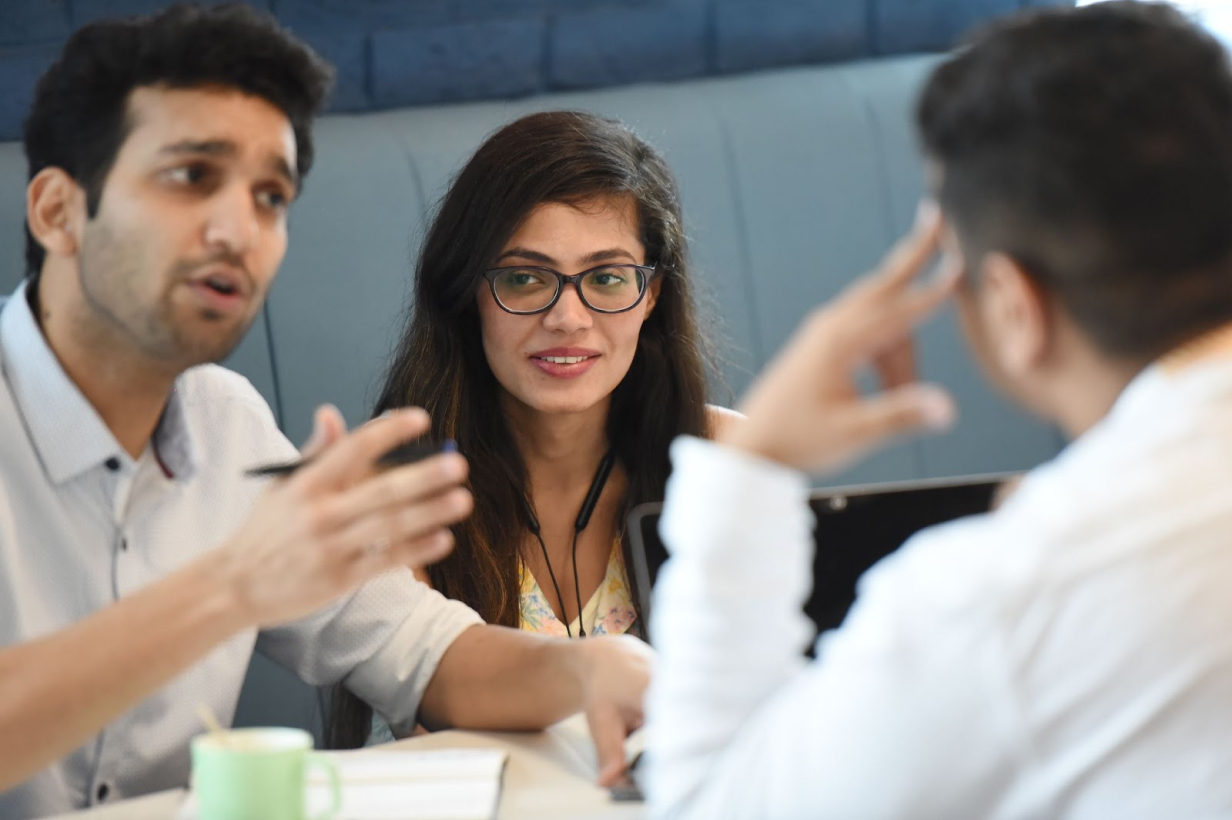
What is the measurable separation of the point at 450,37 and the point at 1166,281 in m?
1.88

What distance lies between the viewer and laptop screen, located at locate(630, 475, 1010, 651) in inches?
43.7

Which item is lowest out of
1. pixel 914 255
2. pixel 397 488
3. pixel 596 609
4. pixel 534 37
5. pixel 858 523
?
pixel 596 609

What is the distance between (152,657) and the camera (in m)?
0.93

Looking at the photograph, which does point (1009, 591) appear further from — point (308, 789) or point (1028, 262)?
point (308, 789)

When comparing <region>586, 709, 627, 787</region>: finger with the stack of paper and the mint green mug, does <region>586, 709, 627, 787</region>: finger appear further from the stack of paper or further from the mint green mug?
the mint green mug

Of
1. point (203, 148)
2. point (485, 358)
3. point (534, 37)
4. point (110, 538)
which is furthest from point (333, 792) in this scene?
point (534, 37)

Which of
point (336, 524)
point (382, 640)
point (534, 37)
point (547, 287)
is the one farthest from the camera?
point (534, 37)

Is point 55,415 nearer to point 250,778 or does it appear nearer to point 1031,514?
point 250,778

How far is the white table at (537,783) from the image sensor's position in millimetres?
1018

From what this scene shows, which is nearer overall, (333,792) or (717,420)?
(333,792)

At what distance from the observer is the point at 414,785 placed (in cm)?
105

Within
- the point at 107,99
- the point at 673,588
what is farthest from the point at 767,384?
the point at 107,99

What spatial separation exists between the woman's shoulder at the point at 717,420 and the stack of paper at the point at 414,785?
0.83m

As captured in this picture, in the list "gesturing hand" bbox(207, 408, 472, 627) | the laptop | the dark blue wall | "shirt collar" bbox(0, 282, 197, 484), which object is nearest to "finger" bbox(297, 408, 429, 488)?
"gesturing hand" bbox(207, 408, 472, 627)
